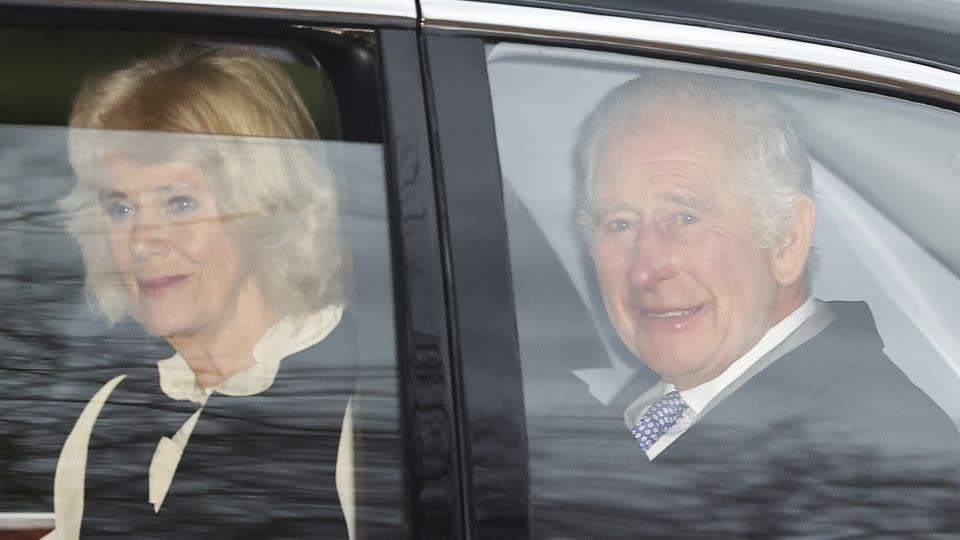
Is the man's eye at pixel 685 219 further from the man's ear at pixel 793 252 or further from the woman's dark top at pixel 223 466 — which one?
the woman's dark top at pixel 223 466

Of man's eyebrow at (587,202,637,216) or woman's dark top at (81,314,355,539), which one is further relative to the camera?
man's eyebrow at (587,202,637,216)

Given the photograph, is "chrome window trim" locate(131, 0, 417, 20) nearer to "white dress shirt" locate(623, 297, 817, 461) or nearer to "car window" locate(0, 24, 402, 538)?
"car window" locate(0, 24, 402, 538)

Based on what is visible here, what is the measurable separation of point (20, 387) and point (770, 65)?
3.43ft

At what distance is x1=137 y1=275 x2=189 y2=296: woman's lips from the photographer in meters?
1.78

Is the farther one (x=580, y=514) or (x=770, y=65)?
(x=770, y=65)

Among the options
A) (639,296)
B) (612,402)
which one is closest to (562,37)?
(639,296)

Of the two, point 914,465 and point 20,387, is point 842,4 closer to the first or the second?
point 914,465

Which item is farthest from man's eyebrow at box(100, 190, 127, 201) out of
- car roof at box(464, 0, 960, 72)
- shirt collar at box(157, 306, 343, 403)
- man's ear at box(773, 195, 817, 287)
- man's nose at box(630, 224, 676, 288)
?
man's ear at box(773, 195, 817, 287)

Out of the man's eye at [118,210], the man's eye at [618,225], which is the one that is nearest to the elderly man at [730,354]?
the man's eye at [618,225]

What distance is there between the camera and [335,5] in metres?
1.76

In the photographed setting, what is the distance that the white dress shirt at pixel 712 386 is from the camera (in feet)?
5.90

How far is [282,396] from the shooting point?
1722mm

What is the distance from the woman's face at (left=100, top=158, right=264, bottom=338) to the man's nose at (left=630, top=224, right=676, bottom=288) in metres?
0.50

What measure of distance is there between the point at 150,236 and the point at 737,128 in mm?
795
